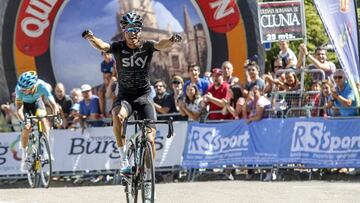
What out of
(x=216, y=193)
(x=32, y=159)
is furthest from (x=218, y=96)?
(x=216, y=193)

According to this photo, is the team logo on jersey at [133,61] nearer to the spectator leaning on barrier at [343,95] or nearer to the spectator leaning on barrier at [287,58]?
the spectator leaning on barrier at [343,95]

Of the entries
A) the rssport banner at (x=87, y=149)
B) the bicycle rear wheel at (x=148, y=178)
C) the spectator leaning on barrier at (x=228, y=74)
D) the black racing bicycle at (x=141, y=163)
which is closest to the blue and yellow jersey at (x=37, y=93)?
the rssport banner at (x=87, y=149)

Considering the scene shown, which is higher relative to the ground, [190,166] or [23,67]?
[23,67]

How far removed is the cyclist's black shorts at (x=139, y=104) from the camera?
1282 cm

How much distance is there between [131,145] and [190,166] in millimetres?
6499

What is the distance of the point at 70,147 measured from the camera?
20.2m

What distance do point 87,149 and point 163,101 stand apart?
1.77m

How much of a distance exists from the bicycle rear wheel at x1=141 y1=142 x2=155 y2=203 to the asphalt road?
206cm

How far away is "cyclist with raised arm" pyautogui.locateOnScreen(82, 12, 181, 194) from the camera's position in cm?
1284

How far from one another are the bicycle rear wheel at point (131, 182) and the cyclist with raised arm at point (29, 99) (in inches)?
211

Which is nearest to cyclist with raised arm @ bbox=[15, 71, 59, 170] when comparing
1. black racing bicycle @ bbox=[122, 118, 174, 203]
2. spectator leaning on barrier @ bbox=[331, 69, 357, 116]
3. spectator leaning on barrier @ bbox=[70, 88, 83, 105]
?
spectator leaning on barrier @ bbox=[70, 88, 83, 105]

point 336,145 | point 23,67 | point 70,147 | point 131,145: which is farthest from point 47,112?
point 131,145

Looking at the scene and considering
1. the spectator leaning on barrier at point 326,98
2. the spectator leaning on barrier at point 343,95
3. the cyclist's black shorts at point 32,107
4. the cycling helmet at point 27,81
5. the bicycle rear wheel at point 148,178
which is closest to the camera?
the bicycle rear wheel at point 148,178

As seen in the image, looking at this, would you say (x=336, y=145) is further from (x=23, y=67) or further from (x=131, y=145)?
(x=23, y=67)
